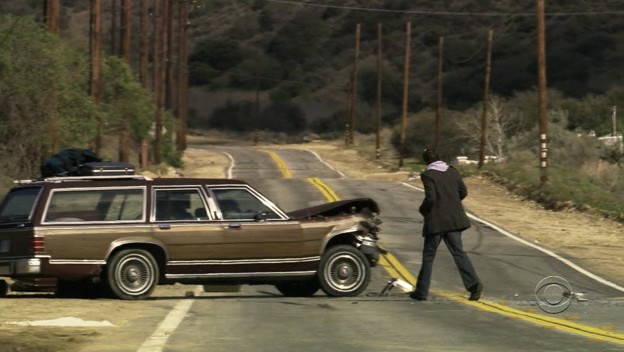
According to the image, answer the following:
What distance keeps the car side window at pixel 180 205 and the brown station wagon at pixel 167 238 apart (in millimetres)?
14

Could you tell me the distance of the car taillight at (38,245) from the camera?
15992mm

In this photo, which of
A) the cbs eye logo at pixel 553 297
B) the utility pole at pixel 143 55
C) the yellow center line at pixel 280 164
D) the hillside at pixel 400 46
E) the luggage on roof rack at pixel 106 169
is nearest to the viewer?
the cbs eye logo at pixel 553 297

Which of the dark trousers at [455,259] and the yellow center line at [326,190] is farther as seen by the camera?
the yellow center line at [326,190]

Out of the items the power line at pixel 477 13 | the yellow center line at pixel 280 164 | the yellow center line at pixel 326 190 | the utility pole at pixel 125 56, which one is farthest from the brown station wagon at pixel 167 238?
the power line at pixel 477 13

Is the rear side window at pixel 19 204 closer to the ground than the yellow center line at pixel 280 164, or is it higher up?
higher up

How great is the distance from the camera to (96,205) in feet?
54.5

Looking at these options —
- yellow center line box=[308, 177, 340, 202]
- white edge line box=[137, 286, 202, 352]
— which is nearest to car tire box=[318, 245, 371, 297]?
white edge line box=[137, 286, 202, 352]

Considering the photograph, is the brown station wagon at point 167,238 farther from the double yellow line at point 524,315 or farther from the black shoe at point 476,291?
the double yellow line at point 524,315

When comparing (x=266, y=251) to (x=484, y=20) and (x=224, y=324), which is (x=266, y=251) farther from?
A: (x=484, y=20)

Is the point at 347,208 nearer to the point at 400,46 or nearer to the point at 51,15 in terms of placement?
the point at 51,15

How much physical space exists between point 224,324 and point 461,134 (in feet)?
210

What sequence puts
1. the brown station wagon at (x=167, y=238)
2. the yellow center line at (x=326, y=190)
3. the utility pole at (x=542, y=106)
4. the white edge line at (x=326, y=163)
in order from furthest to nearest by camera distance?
the white edge line at (x=326, y=163) → the utility pole at (x=542, y=106) → the yellow center line at (x=326, y=190) → the brown station wagon at (x=167, y=238)

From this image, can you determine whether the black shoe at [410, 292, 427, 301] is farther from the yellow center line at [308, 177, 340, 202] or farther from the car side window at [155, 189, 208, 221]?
the yellow center line at [308, 177, 340, 202]

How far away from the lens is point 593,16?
4498 inches
